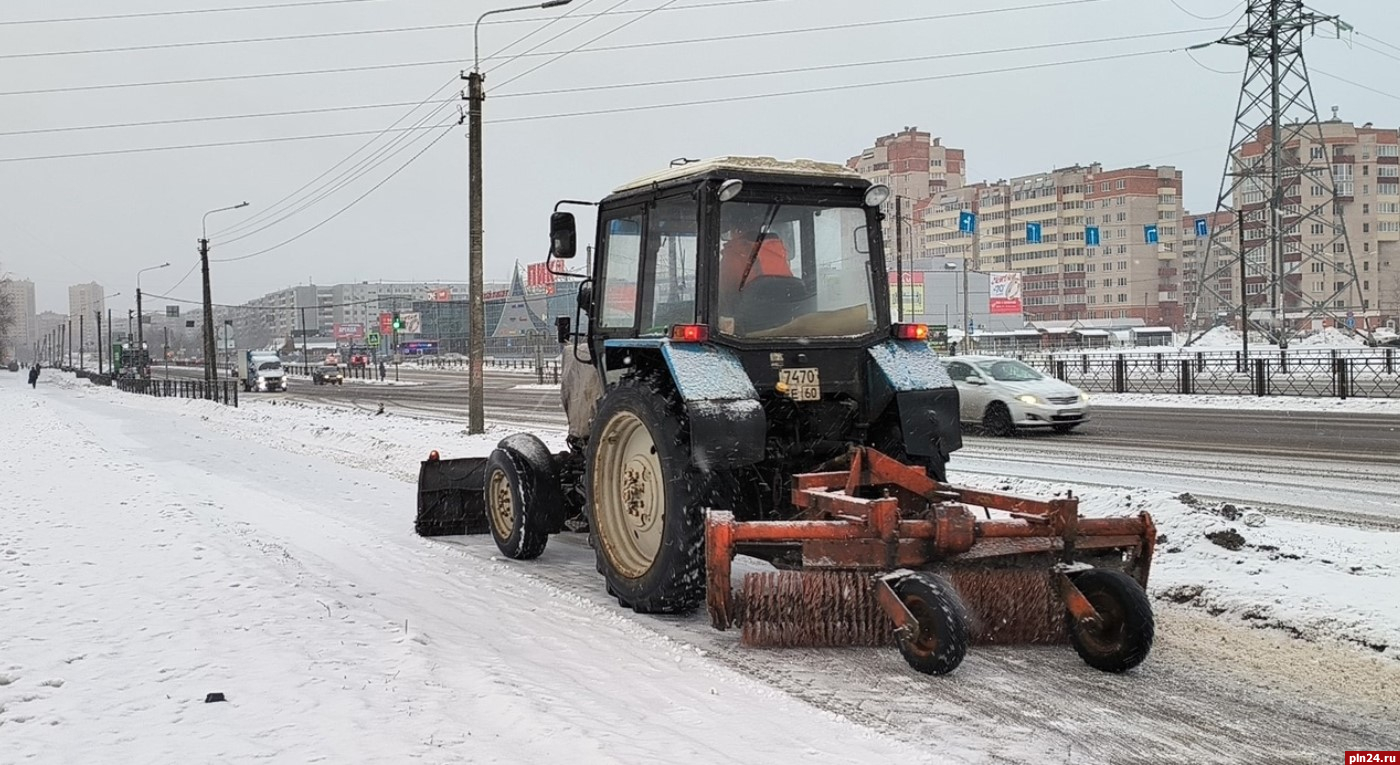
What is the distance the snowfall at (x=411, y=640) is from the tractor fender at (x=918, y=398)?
1.64 meters

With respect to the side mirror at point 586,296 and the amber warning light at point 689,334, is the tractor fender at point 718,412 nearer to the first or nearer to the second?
the amber warning light at point 689,334

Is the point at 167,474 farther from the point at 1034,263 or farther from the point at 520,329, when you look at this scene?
the point at 1034,263

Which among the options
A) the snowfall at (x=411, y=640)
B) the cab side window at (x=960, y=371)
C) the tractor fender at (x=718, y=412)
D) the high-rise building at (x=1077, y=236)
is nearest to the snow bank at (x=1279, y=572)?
the snowfall at (x=411, y=640)

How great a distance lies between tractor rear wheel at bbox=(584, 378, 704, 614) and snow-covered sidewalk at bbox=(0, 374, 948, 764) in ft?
0.92

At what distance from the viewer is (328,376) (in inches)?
2525

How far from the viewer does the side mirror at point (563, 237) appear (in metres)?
7.56

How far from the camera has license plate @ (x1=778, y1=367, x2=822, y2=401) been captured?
657 cm

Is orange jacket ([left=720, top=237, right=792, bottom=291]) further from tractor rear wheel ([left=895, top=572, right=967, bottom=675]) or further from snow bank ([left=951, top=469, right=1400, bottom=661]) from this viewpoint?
snow bank ([left=951, top=469, right=1400, bottom=661])

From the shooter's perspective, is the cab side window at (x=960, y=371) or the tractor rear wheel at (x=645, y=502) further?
the cab side window at (x=960, y=371)

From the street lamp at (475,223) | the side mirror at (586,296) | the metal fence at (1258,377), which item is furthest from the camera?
the metal fence at (1258,377)

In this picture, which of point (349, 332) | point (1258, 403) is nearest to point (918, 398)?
point (1258, 403)

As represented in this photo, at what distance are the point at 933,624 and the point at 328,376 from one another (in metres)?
63.2

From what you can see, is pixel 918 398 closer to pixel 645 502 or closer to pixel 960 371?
pixel 645 502

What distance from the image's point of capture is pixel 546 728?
435 centimetres
